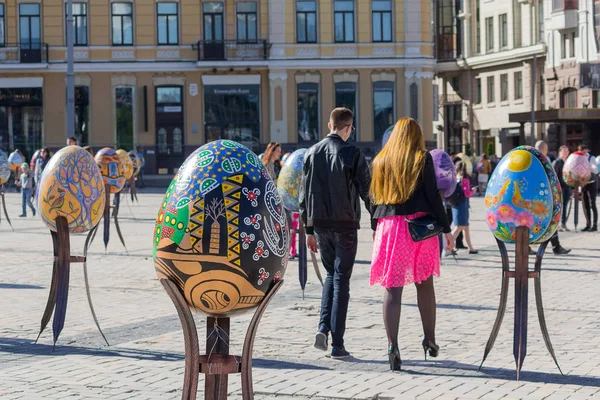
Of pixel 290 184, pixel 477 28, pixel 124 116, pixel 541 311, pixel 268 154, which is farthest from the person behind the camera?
pixel 477 28

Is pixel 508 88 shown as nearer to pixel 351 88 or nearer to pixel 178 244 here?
pixel 351 88

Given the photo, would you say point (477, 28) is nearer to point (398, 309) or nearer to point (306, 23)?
point (306, 23)

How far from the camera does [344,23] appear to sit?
52.5m

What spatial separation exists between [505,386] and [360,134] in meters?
44.3

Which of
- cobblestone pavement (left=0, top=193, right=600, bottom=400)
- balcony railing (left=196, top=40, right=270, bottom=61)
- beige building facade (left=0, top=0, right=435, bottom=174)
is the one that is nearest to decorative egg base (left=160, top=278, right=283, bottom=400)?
cobblestone pavement (left=0, top=193, right=600, bottom=400)

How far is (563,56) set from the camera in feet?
209

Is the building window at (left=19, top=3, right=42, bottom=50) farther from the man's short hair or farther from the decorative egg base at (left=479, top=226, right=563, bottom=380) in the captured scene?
the decorative egg base at (left=479, top=226, right=563, bottom=380)

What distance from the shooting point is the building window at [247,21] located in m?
52.0

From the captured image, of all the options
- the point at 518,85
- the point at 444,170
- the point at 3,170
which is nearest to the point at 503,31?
the point at 518,85

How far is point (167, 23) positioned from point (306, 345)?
43559 mm

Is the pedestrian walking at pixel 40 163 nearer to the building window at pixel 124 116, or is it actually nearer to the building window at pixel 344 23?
the building window at pixel 124 116

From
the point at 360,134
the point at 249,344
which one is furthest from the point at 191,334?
the point at 360,134

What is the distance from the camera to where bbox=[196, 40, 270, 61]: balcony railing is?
2040 inches

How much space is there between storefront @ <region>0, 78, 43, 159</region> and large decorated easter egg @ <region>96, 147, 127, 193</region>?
110ft
